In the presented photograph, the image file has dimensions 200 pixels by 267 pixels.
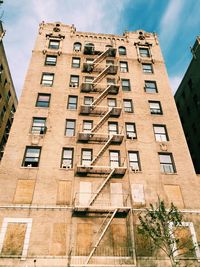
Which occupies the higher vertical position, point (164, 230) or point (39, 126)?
point (39, 126)

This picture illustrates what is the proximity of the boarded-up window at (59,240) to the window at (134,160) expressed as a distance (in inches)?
358

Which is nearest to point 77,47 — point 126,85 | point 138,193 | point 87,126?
point 126,85

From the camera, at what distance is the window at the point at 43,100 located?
30203 millimetres

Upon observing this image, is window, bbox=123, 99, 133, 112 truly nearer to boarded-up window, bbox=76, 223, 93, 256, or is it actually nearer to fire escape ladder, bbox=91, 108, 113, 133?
fire escape ladder, bbox=91, 108, 113, 133

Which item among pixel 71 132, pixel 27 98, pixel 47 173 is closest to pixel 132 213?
pixel 47 173

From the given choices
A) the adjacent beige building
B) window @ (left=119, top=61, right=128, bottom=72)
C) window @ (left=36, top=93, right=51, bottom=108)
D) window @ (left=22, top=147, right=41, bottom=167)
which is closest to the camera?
the adjacent beige building

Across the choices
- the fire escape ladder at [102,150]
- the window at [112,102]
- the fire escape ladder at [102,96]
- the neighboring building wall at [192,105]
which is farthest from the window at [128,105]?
the neighboring building wall at [192,105]

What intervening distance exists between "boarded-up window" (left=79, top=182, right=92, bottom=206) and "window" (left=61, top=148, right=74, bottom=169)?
8.34 ft

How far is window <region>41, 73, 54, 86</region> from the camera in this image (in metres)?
32.6

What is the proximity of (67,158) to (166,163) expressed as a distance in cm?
1040

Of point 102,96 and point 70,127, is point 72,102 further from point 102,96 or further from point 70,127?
point 70,127

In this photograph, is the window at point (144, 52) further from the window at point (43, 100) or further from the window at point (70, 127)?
the window at point (70, 127)

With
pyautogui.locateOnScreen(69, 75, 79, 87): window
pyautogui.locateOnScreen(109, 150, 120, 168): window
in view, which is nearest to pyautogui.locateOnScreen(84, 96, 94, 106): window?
pyautogui.locateOnScreen(69, 75, 79, 87): window

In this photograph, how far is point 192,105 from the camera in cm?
4022
